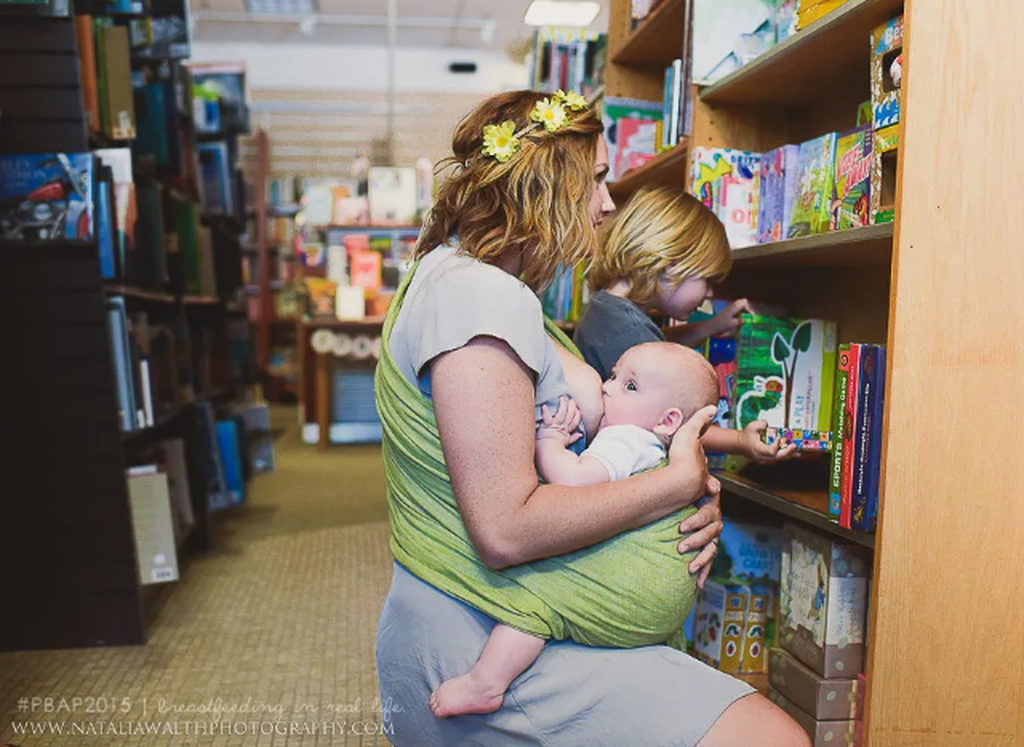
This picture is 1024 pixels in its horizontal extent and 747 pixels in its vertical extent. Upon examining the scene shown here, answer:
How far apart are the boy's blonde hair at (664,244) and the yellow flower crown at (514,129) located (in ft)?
2.38

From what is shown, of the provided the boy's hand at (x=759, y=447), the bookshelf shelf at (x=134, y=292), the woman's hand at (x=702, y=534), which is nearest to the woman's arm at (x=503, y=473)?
the woman's hand at (x=702, y=534)

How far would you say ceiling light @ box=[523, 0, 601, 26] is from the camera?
6.24 metres

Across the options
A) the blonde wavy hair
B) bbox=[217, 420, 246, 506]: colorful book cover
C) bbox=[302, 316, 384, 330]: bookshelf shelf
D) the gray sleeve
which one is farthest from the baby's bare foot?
bbox=[302, 316, 384, 330]: bookshelf shelf

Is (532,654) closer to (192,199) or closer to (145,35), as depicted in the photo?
(145,35)

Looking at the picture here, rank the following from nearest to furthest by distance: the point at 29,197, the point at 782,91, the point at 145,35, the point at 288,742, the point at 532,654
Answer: the point at 532,654
the point at 288,742
the point at 782,91
the point at 29,197
the point at 145,35

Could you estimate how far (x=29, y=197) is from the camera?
218 centimetres

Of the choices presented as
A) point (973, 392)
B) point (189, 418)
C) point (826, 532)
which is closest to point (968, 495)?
point (973, 392)

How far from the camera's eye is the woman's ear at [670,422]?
1.13 m

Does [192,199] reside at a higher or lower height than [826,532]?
higher

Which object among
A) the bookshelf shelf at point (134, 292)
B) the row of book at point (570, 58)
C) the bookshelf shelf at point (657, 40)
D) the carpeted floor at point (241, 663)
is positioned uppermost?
the row of book at point (570, 58)

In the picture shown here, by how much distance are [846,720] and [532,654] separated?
0.93m

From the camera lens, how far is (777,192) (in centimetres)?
194

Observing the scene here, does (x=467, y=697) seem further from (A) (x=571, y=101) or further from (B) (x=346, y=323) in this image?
(B) (x=346, y=323)

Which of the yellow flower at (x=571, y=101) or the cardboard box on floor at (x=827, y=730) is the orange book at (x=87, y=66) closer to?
the yellow flower at (x=571, y=101)
